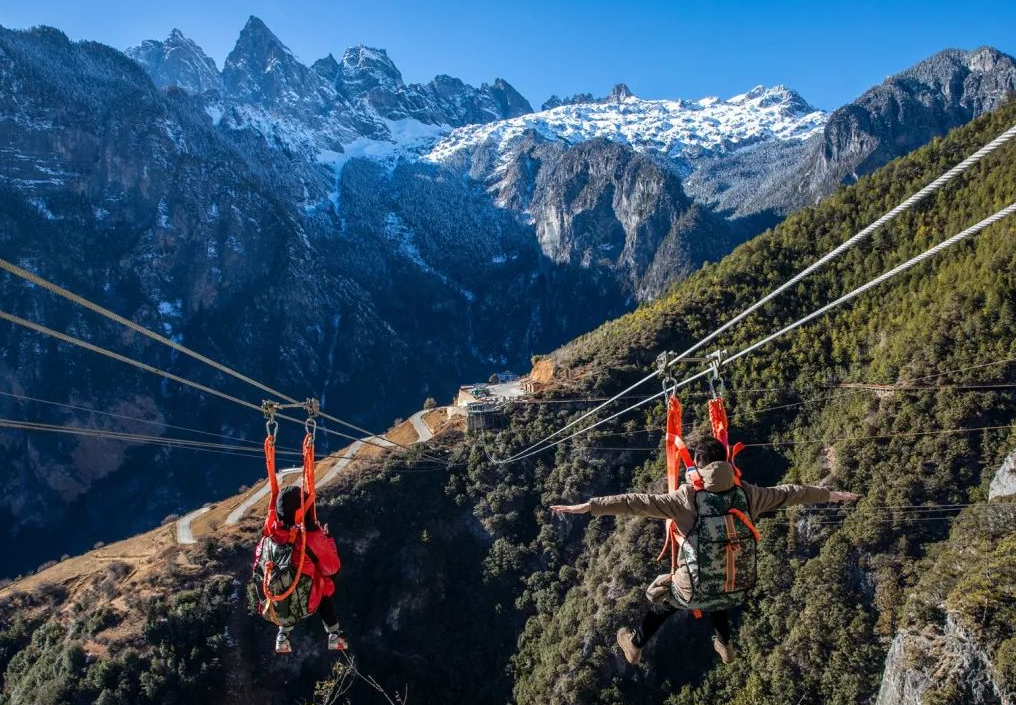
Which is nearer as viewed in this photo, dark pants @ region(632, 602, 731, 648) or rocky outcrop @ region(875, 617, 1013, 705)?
dark pants @ region(632, 602, 731, 648)

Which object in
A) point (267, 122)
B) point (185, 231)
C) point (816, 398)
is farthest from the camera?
point (267, 122)

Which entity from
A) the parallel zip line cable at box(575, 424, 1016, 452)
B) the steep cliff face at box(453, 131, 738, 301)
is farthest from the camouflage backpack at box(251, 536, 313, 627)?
the steep cliff face at box(453, 131, 738, 301)

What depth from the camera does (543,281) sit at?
572 feet

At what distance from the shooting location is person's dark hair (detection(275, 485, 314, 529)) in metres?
9.52

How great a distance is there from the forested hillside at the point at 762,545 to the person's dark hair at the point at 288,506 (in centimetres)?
2338

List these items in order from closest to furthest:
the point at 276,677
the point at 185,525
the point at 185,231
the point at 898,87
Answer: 1. the point at 276,677
2. the point at 185,525
3. the point at 185,231
4. the point at 898,87

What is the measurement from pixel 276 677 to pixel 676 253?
442 feet

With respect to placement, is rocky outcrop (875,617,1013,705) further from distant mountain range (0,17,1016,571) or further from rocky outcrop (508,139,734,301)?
rocky outcrop (508,139,734,301)

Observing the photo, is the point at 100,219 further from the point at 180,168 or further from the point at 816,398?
the point at 816,398

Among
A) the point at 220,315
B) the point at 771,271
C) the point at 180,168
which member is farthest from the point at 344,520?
the point at 180,168

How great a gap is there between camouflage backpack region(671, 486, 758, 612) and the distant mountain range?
115 m

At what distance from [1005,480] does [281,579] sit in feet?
99.5

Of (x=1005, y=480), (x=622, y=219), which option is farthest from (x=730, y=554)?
(x=622, y=219)

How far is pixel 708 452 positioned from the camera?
7.04 meters
